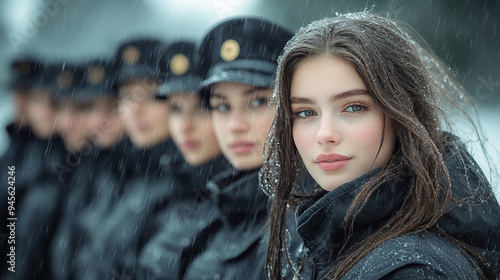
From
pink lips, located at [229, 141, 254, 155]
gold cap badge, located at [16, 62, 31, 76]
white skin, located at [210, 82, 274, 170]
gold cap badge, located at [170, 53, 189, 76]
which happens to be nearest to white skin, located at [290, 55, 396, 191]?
white skin, located at [210, 82, 274, 170]

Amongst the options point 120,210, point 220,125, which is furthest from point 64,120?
point 220,125

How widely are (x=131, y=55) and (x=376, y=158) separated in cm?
332

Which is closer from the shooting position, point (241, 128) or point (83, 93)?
point (241, 128)

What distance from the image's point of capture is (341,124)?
172 centimetres

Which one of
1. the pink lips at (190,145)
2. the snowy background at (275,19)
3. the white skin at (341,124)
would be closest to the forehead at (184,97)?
the pink lips at (190,145)

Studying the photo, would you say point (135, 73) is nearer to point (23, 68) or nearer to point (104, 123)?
point (104, 123)

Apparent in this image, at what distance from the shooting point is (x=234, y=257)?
2.96 meters

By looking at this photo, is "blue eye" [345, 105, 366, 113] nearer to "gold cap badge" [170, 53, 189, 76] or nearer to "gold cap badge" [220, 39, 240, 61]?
"gold cap badge" [220, 39, 240, 61]

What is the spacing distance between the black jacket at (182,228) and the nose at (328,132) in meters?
1.66

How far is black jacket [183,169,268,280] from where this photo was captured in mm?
2885

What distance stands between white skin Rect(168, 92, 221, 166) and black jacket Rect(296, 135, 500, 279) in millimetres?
1796

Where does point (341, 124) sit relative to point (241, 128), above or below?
above

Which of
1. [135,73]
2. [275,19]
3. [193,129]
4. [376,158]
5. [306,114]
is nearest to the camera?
[376,158]

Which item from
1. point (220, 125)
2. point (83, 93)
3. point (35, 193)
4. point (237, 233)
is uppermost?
point (220, 125)
